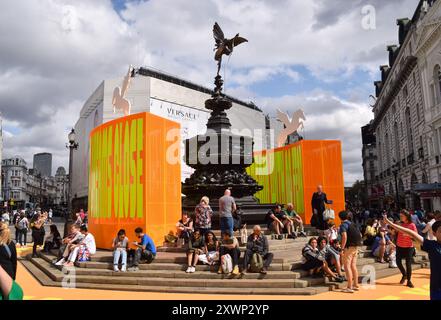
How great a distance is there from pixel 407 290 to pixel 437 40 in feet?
100

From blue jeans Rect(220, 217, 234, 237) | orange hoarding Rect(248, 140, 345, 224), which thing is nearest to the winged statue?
orange hoarding Rect(248, 140, 345, 224)

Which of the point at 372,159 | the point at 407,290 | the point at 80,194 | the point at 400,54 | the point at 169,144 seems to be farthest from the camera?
the point at 372,159

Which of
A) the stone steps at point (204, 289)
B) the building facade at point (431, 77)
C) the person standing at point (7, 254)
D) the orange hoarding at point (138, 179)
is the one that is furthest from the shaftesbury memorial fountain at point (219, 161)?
the building facade at point (431, 77)

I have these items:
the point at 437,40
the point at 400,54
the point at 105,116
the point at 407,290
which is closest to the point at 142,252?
the point at 407,290

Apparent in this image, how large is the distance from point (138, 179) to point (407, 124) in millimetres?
40255

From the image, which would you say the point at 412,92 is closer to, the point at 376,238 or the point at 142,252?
the point at 376,238

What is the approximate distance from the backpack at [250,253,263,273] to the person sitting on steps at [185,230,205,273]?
A: 1.33 metres

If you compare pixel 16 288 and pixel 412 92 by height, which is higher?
pixel 412 92

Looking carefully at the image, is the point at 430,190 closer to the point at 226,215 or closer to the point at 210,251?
the point at 226,215

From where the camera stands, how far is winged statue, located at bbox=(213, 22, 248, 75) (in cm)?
1392

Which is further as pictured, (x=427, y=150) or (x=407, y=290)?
(x=427, y=150)

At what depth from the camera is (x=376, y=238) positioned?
1003 centimetres

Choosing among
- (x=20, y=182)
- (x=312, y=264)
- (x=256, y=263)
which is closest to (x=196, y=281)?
(x=256, y=263)

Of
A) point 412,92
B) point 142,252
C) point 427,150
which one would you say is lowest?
point 142,252
